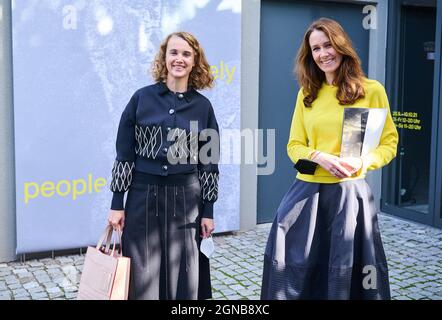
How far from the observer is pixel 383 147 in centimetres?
330

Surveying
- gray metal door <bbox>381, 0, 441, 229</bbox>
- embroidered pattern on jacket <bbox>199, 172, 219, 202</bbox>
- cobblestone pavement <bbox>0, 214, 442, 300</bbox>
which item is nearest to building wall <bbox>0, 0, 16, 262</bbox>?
cobblestone pavement <bbox>0, 214, 442, 300</bbox>

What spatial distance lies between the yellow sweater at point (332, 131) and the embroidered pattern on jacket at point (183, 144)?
1.88 feet

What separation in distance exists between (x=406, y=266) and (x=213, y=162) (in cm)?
310

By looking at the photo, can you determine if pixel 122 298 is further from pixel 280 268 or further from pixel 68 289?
pixel 68 289

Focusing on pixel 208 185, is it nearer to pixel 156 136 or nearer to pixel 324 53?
pixel 156 136

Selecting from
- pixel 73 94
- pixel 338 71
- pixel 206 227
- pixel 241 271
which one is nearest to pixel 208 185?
pixel 206 227

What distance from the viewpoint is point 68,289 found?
5.06 meters

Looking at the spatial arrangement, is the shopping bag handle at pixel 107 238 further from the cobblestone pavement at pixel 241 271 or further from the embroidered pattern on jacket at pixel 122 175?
the cobblestone pavement at pixel 241 271

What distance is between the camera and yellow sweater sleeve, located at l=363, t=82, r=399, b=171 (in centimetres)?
321

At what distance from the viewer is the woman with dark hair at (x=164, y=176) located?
3385 mm

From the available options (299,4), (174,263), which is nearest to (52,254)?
(174,263)

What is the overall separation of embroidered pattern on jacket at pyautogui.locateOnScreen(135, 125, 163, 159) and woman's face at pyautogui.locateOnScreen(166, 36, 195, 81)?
35 centimetres

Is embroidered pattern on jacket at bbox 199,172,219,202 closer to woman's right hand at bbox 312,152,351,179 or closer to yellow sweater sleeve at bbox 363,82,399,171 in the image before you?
woman's right hand at bbox 312,152,351,179

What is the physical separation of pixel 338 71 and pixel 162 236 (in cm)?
138
